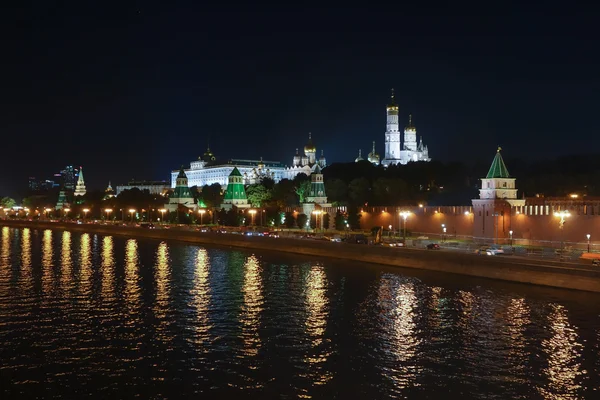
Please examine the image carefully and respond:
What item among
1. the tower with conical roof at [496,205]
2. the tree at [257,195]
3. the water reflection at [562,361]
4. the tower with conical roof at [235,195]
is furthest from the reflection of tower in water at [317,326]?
the tree at [257,195]

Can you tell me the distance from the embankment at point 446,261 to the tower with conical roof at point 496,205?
1180 centimetres

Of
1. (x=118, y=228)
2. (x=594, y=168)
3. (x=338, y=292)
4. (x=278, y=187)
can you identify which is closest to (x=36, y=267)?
(x=338, y=292)

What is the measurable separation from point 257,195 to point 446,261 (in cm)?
5766

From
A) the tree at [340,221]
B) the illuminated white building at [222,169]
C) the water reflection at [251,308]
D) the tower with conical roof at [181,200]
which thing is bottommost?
the water reflection at [251,308]

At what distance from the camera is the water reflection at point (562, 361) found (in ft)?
45.7

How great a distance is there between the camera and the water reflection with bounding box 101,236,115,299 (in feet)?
88.3

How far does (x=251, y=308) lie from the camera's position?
2294 cm

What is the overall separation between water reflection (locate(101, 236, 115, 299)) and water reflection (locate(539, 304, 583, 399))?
16520 mm

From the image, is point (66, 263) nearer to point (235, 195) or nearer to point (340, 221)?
point (340, 221)

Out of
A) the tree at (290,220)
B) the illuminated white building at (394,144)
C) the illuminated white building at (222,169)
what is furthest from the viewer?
the illuminated white building at (222,169)

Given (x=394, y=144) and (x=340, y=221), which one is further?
(x=394, y=144)

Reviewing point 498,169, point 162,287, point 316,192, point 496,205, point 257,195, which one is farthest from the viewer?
point 257,195

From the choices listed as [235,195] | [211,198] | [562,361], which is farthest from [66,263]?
[211,198]

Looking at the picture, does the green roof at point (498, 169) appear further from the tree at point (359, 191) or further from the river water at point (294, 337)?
the tree at point (359, 191)
